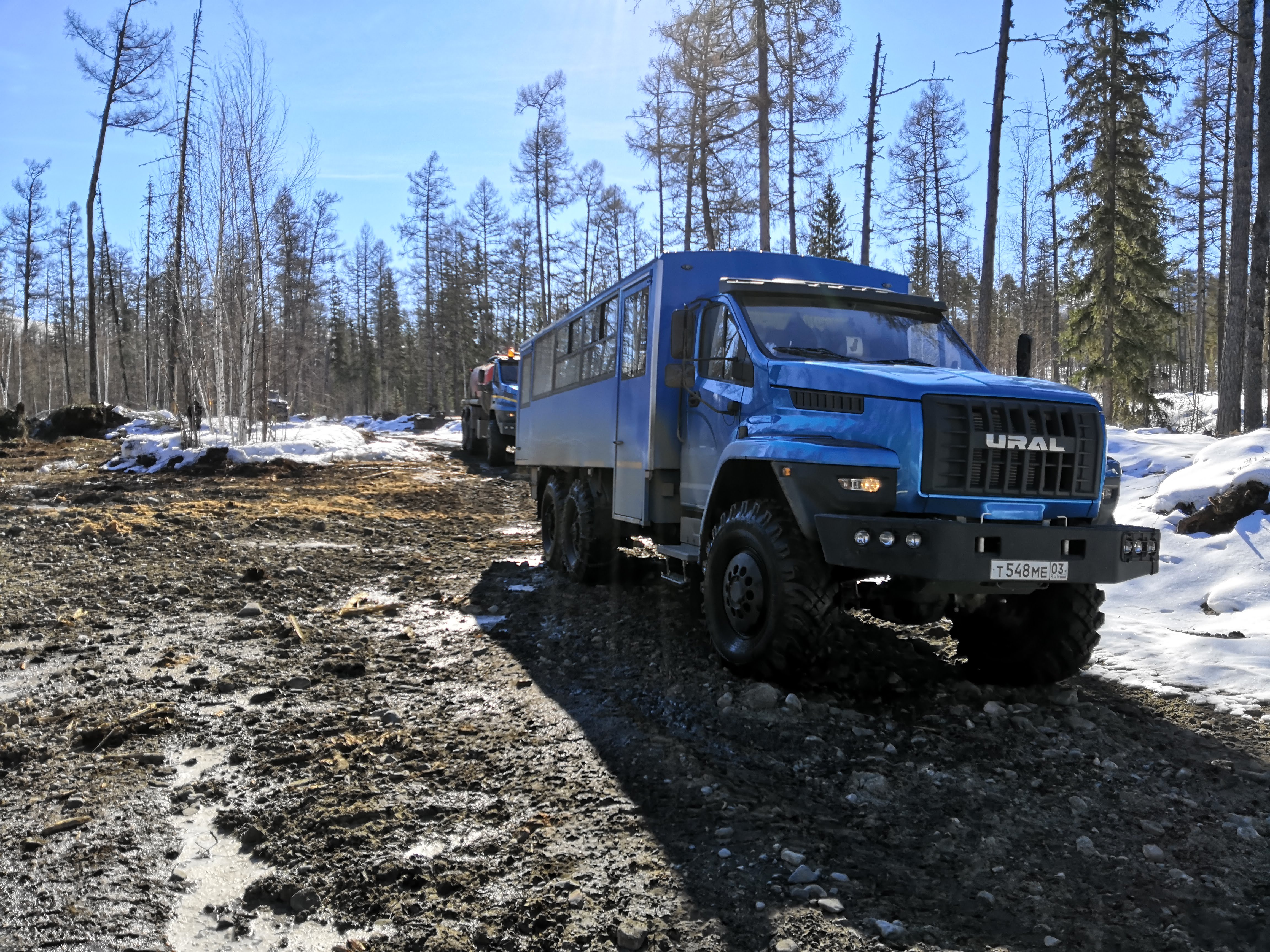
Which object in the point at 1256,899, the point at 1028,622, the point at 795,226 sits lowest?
the point at 1256,899

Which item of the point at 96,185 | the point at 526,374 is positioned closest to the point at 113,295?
the point at 96,185

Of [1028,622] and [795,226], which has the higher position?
[795,226]

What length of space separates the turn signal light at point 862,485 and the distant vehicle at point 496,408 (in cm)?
1561

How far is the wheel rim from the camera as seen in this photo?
15.8ft

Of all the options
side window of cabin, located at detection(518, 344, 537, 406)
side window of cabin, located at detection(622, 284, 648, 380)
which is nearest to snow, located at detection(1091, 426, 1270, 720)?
side window of cabin, located at detection(622, 284, 648, 380)

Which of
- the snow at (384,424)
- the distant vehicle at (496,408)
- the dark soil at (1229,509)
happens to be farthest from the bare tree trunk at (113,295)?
the dark soil at (1229,509)

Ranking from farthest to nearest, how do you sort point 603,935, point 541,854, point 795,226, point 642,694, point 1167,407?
1. point 1167,407
2. point 795,226
3. point 642,694
4. point 541,854
5. point 603,935

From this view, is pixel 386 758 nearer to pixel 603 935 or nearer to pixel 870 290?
pixel 603 935

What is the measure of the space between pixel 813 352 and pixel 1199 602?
4.38m

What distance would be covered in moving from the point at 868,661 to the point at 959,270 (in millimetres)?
49768

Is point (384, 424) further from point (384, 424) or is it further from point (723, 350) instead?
point (723, 350)

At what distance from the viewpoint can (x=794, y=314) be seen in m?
5.72

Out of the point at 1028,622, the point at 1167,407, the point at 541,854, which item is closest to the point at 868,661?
the point at 1028,622

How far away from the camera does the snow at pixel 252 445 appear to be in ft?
56.9
